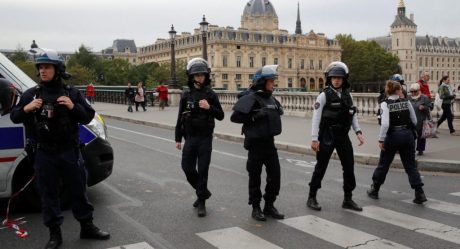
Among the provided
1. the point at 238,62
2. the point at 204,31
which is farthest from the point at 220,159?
the point at 238,62

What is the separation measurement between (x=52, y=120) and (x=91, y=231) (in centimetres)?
133

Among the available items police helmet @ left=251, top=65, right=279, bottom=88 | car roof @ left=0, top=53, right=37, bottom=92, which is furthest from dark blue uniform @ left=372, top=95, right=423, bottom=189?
car roof @ left=0, top=53, right=37, bottom=92

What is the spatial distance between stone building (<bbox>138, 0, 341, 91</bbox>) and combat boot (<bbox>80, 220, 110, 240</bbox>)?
127324mm

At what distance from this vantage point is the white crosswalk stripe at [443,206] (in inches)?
282

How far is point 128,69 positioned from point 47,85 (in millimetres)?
121210

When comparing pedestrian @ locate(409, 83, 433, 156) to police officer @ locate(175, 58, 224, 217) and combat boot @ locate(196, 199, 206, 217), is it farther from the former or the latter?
combat boot @ locate(196, 199, 206, 217)

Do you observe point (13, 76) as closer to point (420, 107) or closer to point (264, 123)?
point (264, 123)

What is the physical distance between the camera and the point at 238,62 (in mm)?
140750

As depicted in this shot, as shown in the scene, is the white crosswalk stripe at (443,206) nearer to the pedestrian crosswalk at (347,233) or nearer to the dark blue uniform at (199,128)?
the pedestrian crosswalk at (347,233)

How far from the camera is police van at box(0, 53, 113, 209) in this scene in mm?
6578

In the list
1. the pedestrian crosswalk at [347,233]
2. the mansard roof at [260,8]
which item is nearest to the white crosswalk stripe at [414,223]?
the pedestrian crosswalk at [347,233]

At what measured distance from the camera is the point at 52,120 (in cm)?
527

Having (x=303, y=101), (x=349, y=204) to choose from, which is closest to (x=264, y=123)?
(x=349, y=204)

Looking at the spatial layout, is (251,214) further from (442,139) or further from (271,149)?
(442,139)
